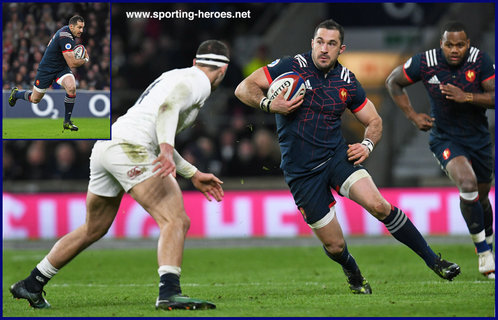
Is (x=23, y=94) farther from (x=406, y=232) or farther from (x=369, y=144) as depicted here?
(x=406, y=232)

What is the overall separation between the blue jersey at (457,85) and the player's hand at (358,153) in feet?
5.28

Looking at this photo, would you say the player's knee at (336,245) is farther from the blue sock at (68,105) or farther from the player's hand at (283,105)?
the blue sock at (68,105)

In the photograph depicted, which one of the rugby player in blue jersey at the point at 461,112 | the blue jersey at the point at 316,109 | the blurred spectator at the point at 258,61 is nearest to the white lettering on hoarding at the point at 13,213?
the blurred spectator at the point at 258,61

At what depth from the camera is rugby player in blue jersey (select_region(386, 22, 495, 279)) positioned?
904cm

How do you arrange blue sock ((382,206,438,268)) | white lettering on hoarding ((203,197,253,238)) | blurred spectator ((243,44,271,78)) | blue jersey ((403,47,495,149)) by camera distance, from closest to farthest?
blue sock ((382,206,438,268))
blue jersey ((403,47,495,149))
white lettering on hoarding ((203,197,253,238))
blurred spectator ((243,44,271,78))

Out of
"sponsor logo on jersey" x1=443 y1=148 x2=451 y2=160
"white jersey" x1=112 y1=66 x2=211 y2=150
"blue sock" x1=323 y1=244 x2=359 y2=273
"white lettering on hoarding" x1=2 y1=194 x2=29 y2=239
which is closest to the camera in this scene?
"white jersey" x1=112 y1=66 x2=211 y2=150

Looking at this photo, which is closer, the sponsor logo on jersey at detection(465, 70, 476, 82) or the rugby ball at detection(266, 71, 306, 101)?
the rugby ball at detection(266, 71, 306, 101)

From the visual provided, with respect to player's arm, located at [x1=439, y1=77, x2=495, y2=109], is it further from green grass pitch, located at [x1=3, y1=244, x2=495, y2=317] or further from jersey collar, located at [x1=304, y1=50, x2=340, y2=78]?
green grass pitch, located at [x1=3, y1=244, x2=495, y2=317]

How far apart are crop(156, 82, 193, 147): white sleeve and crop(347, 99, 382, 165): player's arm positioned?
1792mm

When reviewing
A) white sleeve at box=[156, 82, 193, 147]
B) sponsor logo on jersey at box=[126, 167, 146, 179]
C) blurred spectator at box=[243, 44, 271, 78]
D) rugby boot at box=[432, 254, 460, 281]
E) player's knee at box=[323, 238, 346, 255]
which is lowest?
rugby boot at box=[432, 254, 460, 281]

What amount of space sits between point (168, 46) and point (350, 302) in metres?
12.3

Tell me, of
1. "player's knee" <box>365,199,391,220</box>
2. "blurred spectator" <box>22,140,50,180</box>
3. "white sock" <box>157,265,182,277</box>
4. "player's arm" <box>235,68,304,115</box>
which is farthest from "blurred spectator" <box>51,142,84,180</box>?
"white sock" <box>157,265,182,277</box>

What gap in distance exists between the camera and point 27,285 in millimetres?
7672

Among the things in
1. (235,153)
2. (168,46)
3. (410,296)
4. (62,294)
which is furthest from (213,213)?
(410,296)
